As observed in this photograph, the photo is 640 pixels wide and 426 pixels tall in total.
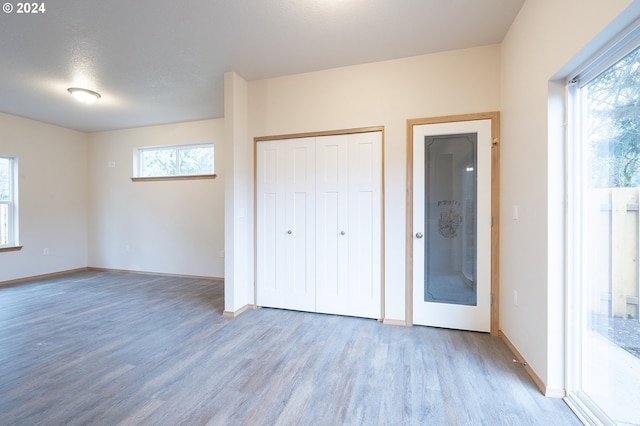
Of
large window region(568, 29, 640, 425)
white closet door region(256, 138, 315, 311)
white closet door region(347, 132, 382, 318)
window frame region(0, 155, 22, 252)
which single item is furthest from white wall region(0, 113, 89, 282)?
large window region(568, 29, 640, 425)

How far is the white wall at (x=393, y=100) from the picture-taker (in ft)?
8.70

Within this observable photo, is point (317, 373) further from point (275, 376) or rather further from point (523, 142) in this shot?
point (523, 142)

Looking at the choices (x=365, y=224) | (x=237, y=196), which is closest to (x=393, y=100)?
(x=365, y=224)

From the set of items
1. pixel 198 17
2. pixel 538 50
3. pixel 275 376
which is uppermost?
pixel 198 17

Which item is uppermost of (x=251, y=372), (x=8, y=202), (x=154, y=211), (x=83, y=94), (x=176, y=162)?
(x=83, y=94)

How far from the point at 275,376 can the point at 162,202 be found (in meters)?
4.26

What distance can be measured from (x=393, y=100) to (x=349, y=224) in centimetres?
136

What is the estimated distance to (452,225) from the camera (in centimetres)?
271

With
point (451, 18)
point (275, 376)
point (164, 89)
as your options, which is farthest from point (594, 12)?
point (164, 89)

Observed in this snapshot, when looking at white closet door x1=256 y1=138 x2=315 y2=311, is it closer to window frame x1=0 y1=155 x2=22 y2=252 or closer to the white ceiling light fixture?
the white ceiling light fixture

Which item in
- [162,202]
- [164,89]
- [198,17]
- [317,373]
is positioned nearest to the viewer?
[317,373]

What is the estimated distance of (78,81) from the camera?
3340 mm

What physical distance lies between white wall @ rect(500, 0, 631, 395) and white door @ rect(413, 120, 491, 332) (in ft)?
1.13

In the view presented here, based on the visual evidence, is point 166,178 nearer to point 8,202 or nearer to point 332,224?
point 8,202
